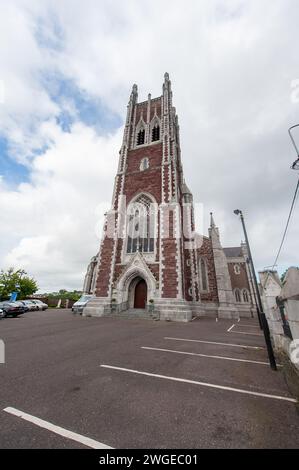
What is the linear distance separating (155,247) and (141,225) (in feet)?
10.8

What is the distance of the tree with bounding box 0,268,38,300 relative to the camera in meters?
40.1

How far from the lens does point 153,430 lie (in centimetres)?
244

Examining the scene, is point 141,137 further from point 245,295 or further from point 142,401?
point 245,295

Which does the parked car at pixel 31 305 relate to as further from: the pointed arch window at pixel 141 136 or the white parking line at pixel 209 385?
the white parking line at pixel 209 385

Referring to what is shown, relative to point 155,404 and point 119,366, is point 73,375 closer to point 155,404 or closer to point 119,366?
point 119,366

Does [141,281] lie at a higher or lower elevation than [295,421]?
higher

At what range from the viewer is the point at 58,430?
242cm

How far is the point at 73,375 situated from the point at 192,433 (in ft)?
9.85

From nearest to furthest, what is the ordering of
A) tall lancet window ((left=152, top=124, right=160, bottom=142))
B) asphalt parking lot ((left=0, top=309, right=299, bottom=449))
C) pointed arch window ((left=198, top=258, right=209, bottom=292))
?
1. asphalt parking lot ((left=0, top=309, right=299, bottom=449))
2. pointed arch window ((left=198, top=258, right=209, bottom=292))
3. tall lancet window ((left=152, top=124, right=160, bottom=142))

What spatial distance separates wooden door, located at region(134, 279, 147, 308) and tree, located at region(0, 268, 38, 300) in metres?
33.9

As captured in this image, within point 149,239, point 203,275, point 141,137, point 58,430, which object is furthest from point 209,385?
point 141,137

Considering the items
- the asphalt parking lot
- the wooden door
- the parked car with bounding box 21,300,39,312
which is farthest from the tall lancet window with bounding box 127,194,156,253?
the parked car with bounding box 21,300,39,312

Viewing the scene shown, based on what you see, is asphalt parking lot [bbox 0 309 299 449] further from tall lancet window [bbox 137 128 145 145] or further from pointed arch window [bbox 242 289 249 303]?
pointed arch window [bbox 242 289 249 303]
